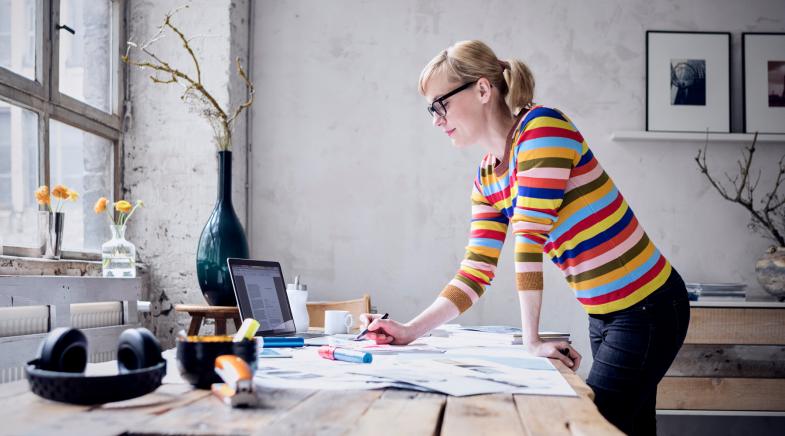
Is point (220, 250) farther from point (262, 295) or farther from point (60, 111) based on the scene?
point (60, 111)

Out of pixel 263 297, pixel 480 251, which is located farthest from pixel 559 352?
pixel 263 297

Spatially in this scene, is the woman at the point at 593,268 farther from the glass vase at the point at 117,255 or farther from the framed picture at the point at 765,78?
the framed picture at the point at 765,78

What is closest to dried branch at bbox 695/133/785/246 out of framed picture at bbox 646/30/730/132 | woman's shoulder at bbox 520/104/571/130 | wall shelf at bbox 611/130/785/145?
wall shelf at bbox 611/130/785/145

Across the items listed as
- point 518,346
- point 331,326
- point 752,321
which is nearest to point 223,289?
point 331,326

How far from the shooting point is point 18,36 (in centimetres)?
257

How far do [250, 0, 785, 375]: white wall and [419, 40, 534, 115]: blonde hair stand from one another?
1925 mm

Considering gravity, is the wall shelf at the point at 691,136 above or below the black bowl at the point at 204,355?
above

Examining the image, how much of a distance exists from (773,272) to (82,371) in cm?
326

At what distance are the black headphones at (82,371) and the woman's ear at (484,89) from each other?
1054 mm

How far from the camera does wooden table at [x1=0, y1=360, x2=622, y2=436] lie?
784 mm

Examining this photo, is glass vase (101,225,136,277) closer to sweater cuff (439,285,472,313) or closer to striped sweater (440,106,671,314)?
sweater cuff (439,285,472,313)

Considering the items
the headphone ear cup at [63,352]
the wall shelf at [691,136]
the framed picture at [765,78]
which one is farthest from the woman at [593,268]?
the framed picture at [765,78]

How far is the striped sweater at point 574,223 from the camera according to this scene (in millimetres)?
1499

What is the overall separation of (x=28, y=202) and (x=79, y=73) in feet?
2.43
